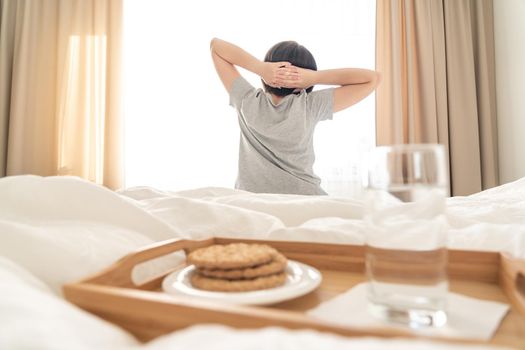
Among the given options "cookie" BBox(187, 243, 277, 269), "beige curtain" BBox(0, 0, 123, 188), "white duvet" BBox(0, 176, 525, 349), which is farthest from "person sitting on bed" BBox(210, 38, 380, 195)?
"beige curtain" BBox(0, 0, 123, 188)

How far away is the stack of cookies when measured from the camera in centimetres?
45

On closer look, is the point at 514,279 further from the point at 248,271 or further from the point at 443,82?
the point at 443,82

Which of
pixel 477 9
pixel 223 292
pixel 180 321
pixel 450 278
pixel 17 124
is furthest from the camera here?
pixel 17 124

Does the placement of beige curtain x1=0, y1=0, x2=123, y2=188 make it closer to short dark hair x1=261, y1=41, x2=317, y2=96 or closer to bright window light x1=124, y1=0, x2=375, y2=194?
bright window light x1=124, y1=0, x2=375, y2=194

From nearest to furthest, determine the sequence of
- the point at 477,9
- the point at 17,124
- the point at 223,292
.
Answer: the point at 223,292, the point at 477,9, the point at 17,124

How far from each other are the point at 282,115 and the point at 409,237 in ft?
4.82

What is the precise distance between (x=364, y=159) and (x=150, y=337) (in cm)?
30

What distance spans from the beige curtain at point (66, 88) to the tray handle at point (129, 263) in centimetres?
278

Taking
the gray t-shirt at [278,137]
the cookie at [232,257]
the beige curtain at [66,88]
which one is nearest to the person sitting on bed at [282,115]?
the gray t-shirt at [278,137]

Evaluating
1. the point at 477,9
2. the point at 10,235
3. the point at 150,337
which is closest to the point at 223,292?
the point at 150,337

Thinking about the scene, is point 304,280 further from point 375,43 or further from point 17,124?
point 17,124

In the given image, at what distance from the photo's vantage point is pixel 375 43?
2969 millimetres

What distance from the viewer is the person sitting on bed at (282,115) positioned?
5.94 ft

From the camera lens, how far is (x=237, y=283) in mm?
454
